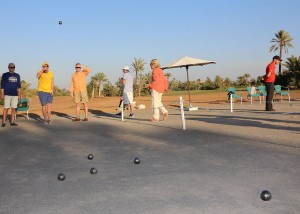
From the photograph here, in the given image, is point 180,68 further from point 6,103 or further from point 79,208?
point 79,208

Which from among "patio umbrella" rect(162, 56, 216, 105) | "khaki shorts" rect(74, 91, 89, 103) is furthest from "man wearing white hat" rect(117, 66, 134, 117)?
"patio umbrella" rect(162, 56, 216, 105)

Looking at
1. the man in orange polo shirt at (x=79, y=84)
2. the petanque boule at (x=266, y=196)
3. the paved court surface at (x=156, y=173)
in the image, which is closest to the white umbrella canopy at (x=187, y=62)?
the man in orange polo shirt at (x=79, y=84)

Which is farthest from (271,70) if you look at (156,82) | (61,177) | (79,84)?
(61,177)

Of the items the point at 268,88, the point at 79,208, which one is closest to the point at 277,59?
the point at 268,88

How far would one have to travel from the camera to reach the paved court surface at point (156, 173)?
385 cm

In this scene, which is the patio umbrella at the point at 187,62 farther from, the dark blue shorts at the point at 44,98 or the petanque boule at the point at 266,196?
the petanque boule at the point at 266,196

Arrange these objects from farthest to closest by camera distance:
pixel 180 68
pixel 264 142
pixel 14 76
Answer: pixel 180 68 → pixel 14 76 → pixel 264 142

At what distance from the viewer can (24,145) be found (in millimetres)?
8359

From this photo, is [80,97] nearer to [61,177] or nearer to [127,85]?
[127,85]

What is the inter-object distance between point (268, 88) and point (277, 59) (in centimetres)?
116

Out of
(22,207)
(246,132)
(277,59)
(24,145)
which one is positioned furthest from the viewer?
(277,59)

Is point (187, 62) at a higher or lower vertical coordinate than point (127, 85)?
higher

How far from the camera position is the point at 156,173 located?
526 cm

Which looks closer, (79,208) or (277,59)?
(79,208)
